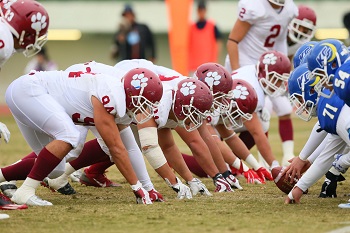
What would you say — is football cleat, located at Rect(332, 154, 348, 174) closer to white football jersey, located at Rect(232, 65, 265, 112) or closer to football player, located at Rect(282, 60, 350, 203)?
football player, located at Rect(282, 60, 350, 203)

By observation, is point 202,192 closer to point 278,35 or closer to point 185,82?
point 185,82

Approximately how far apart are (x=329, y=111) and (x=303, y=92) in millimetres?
395

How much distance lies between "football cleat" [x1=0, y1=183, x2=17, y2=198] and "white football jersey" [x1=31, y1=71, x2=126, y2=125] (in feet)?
2.76

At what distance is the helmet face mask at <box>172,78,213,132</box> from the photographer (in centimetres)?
675

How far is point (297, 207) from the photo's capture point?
625cm

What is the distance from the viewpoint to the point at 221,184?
739cm

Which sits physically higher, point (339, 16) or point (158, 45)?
point (339, 16)

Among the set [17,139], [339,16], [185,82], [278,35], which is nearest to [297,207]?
[185,82]

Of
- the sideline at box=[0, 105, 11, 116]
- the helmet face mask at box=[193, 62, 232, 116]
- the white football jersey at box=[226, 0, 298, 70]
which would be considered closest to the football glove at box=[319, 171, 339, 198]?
the helmet face mask at box=[193, 62, 232, 116]

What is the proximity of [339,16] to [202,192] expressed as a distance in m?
16.2

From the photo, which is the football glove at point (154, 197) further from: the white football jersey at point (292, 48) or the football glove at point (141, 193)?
the white football jersey at point (292, 48)

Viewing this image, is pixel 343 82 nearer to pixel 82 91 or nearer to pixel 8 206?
pixel 82 91

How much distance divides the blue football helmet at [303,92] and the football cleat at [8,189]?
92.5 inches

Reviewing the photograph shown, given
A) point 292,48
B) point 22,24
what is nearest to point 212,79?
point 22,24
